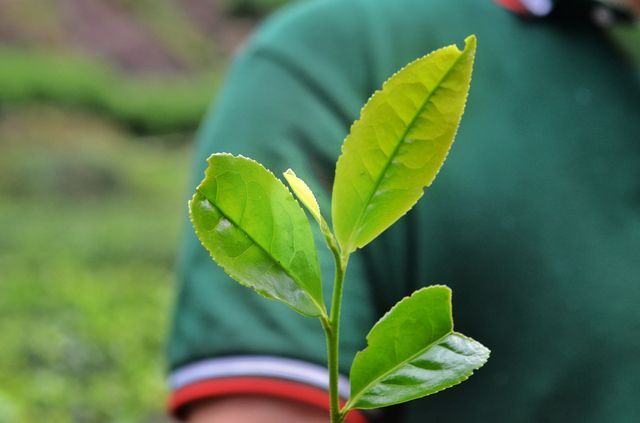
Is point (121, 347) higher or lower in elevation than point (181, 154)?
lower

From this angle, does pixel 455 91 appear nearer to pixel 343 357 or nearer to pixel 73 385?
pixel 343 357

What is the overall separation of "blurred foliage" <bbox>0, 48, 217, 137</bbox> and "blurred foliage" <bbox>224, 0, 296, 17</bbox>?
556 mm

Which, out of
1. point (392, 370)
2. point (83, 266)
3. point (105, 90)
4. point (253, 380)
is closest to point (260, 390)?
point (253, 380)

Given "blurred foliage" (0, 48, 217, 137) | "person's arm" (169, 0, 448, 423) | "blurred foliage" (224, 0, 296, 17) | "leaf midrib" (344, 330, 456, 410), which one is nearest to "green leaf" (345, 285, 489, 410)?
"leaf midrib" (344, 330, 456, 410)

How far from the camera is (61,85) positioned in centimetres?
528

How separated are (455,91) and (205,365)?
453 mm

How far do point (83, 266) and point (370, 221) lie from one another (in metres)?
3.10

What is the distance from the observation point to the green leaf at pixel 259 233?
18cm

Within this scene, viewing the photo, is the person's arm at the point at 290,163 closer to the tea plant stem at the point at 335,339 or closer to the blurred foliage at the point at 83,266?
the blurred foliage at the point at 83,266

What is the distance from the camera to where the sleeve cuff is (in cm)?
57

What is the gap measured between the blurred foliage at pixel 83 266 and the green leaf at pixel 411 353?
0.53m

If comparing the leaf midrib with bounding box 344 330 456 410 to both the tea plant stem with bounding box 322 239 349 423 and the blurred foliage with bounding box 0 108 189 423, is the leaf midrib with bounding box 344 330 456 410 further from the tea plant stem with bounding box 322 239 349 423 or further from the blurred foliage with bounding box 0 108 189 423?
the blurred foliage with bounding box 0 108 189 423

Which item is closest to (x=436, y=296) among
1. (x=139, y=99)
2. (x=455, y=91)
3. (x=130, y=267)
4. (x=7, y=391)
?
(x=455, y=91)

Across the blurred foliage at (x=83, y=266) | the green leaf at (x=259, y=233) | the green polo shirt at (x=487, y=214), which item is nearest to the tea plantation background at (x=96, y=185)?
the blurred foliage at (x=83, y=266)
